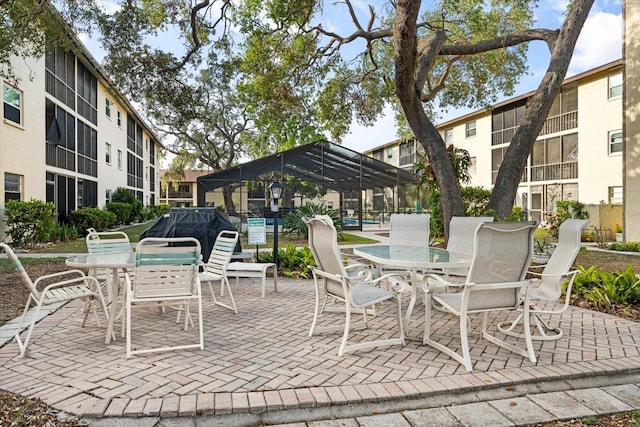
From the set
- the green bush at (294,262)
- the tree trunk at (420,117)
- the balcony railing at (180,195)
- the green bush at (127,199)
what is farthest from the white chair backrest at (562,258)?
the balcony railing at (180,195)

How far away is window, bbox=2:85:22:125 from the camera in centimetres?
1202

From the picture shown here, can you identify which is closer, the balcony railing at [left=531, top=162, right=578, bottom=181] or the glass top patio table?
the glass top patio table

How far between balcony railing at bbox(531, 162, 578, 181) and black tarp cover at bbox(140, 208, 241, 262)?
18046 mm

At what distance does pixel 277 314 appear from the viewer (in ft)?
17.1

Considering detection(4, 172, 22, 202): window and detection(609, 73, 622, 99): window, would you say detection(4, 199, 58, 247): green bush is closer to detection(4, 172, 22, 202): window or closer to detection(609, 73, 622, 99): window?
detection(4, 172, 22, 202): window

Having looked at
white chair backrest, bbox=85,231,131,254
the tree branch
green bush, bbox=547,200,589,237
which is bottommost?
white chair backrest, bbox=85,231,131,254

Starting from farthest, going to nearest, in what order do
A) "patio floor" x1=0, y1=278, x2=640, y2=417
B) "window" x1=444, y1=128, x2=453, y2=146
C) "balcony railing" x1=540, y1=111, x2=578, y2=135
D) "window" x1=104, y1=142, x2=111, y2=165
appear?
"window" x1=444, y1=128, x2=453, y2=146 → "window" x1=104, y1=142, x2=111, y2=165 → "balcony railing" x1=540, y1=111, x2=578, y2=135 → "patio floor" x1=0, y1=278, x2=640, y2=417

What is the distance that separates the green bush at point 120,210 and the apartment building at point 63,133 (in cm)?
48

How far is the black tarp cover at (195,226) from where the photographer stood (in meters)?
7.55

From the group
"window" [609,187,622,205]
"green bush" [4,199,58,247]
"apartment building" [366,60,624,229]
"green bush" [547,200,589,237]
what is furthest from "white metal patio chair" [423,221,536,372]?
"window" [609,187,622,205]

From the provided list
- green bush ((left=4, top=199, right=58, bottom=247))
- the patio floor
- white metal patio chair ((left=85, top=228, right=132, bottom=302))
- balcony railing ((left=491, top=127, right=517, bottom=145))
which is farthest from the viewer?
balcony railing ((left=491, top=127, right=517, bottom=145))

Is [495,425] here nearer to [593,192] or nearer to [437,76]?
[437,76]

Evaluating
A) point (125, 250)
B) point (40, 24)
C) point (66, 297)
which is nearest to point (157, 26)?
point (40, 24)

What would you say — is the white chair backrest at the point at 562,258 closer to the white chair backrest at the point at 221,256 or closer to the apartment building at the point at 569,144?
the white chair backrest at the point at 221,256
